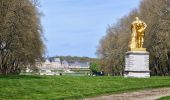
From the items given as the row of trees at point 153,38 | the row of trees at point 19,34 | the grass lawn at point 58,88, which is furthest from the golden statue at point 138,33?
the row of trees at point 153,38

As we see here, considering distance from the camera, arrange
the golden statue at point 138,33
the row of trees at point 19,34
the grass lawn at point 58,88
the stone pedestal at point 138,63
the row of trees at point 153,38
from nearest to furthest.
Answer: the grass lawn at point 58,88 → the stone pedestal at point 138,63 → the golden statue at point 138,33 → the row of trees at point 19,34 → the row of trees at point 153,38

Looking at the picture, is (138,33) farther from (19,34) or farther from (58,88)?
(58,88)

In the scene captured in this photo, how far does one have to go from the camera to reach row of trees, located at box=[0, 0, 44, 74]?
1826 inches

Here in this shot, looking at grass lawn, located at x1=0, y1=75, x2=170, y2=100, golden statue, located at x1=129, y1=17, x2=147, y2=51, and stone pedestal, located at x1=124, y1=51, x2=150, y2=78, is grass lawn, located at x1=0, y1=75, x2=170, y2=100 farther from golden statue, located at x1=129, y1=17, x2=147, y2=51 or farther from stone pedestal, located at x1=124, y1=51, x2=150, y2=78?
golden statue, located at x1=129, y1=17, x2=147, y2=51

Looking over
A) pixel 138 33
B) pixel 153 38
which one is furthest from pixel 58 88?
pixel 153 38

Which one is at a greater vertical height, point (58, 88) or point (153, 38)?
point (153, 38)

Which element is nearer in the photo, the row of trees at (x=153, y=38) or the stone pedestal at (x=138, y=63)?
the stone pedestal at (x=138, y=63)

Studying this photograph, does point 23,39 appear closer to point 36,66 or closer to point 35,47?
point 35,47

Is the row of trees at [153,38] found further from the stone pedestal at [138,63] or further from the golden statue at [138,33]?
the stone pedestal at [138,63]

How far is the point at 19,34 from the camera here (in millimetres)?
53781

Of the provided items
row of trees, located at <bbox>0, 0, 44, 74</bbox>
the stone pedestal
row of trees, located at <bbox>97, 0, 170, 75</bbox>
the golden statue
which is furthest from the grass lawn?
row of trees, located at <bbox>97, 0, 170, 75</bbox>

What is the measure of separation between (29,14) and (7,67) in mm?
15519

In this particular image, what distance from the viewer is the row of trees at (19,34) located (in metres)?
46.4

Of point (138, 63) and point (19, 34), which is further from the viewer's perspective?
point (19, 34)
